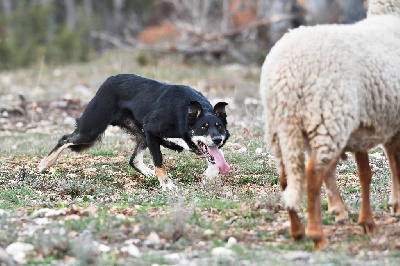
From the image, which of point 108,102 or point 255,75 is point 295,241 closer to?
point 108,102

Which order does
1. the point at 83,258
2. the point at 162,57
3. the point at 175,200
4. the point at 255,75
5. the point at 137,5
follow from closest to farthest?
1. the point at 83,258
2. the point at 175,200
3. the point at 255,75
4. the point at 162,57
5. the point at 137,5

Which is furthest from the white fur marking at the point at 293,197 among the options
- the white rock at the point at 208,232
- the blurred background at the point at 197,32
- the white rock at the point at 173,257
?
the blurred background at the point at 197,32

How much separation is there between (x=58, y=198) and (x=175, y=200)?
4.86 feet

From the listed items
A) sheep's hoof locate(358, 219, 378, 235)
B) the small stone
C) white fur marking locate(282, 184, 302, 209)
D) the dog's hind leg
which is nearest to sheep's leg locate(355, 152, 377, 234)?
sheep's hoof locate(358, 219, 378, 235)

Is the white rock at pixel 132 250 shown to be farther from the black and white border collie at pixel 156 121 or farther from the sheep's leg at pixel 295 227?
the black and white border collie at pixel 156 121

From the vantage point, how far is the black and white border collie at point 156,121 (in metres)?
7.99

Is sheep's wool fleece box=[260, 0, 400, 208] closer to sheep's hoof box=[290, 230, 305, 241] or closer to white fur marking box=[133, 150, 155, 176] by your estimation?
sheep's hoof box=[290, 230, 305, 241]

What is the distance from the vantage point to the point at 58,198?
295 inches

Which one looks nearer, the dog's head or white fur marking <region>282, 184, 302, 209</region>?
white fur marking <region>282, 184, 302, 209</region>

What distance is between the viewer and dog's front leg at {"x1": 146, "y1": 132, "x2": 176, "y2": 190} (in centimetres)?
814

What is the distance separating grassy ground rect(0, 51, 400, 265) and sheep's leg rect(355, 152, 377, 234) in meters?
0.14

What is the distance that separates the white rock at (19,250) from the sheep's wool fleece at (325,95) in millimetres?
2255

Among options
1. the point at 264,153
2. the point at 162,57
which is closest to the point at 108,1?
the point at 162,57

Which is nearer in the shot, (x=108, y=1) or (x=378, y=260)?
(x=378, y=260)
